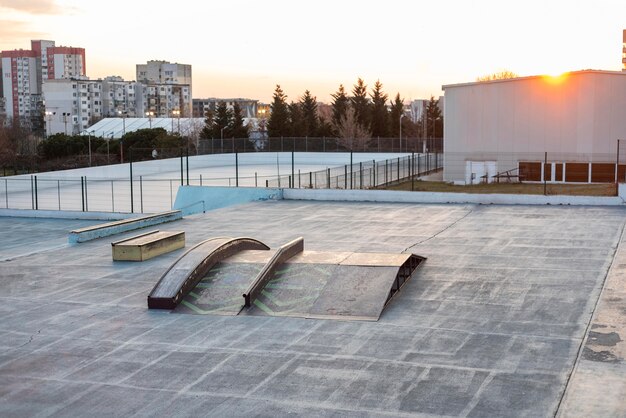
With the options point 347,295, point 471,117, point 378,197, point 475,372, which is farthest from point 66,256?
point 471,117

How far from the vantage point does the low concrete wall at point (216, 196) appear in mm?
35106

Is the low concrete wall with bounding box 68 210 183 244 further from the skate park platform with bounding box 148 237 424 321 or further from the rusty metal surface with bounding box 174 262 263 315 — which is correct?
the rusty metal surface with bounding box 174 262 263 315

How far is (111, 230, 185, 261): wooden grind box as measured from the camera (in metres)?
19.6

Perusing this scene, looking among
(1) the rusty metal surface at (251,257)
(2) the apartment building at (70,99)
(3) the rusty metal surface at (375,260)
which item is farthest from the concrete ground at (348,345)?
(2) the apartment building at (70,99)

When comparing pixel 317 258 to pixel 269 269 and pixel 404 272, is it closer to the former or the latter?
pixel 269 269

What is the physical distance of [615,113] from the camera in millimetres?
45188

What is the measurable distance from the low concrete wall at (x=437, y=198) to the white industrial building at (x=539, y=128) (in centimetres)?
1377

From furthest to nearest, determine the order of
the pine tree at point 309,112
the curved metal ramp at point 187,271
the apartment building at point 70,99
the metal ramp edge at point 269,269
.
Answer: the apartment building at point 70,99, the pine tree at point 309,112, the curved metal ramp at point 187,271, the metal ramp edge at point 269,269

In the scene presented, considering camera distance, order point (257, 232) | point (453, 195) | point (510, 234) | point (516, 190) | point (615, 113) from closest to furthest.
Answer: point (510, 234) < point (257, 232) < point (453, 195) < point (516, 190) < point (615, 113)

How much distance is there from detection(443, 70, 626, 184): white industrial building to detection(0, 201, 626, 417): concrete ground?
26.2 m

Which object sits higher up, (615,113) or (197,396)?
(615,113)

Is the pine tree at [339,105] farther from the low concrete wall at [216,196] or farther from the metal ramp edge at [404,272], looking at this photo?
the metal ramp edge at [404,272]

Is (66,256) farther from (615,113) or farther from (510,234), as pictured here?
(615,113)

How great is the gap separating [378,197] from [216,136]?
213 feet
